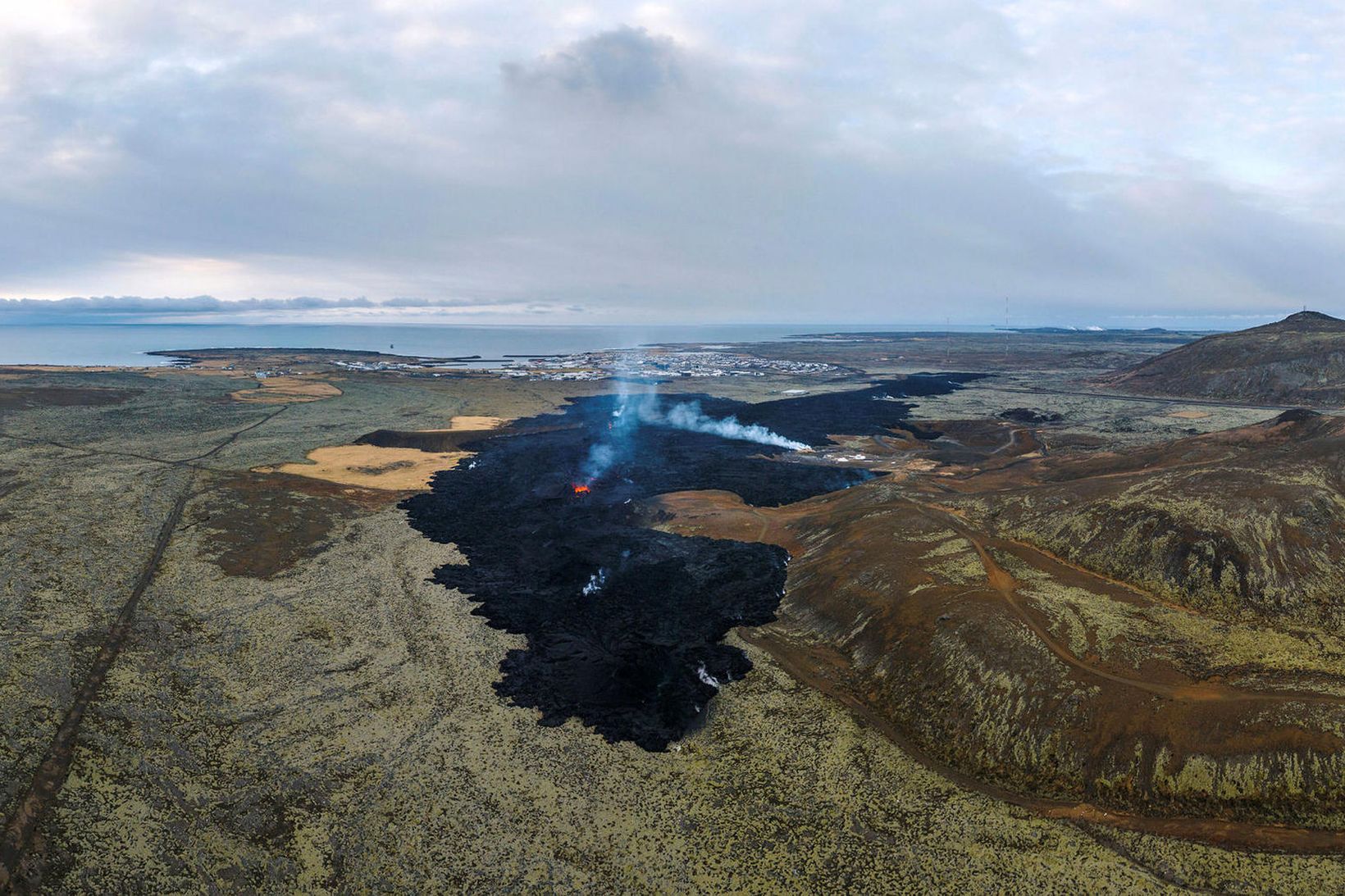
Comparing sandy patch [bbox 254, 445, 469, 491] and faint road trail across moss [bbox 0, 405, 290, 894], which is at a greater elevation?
sandy patch [bbox 254, 445, 469, 491]

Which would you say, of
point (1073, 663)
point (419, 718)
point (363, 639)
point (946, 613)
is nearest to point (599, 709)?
point (419, 718)

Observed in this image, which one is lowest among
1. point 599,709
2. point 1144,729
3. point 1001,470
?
point 599,709

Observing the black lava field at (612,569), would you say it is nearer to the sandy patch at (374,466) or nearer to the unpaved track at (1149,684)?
the sandy patch at (374,466)

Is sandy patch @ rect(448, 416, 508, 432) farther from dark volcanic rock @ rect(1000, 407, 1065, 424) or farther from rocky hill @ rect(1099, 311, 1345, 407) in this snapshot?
rocky hill @ rect(1099, 311, 1345, 407)

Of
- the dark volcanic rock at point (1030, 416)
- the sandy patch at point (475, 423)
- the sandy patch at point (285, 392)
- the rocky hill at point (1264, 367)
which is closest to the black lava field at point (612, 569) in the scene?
the sandy patch at point (475, 423)

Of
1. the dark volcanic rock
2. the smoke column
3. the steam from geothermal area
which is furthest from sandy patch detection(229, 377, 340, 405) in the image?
the dark volcanic rock

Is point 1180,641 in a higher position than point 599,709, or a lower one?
higher

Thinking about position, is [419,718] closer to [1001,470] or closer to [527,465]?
[527,465]
